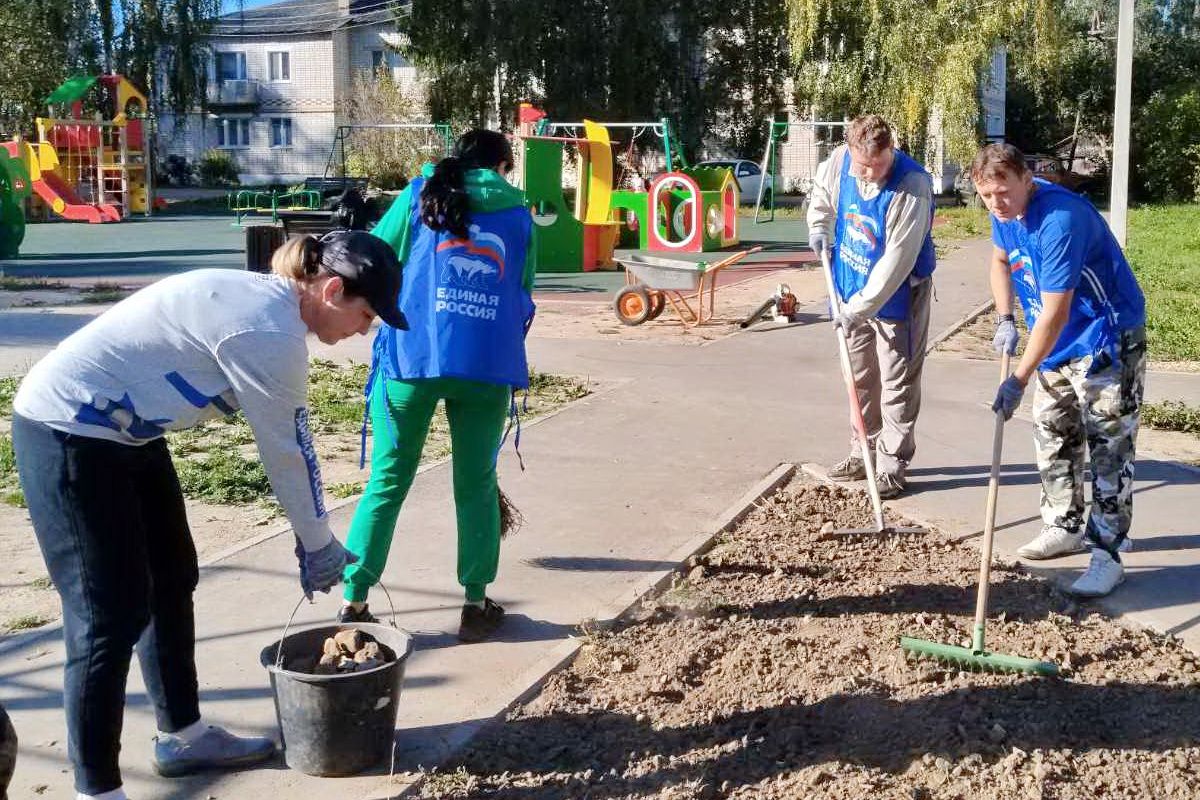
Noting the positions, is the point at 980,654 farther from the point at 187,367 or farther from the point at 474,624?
the point at 187,367

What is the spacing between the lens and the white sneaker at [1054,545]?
589 cm

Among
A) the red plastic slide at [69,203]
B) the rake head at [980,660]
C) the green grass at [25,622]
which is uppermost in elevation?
the red plastic slide at [69,203]

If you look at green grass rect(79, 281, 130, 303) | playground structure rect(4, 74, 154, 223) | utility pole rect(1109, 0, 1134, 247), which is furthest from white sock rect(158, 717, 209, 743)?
playground structure rect(4, 74, 154, 223)

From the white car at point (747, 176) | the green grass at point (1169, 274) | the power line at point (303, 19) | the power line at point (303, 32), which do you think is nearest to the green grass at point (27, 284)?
the green grass at point (1169, 274)

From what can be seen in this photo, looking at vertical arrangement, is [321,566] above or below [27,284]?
below

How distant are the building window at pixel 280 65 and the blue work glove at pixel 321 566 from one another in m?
59.7

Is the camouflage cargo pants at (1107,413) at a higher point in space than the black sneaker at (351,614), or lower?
higher

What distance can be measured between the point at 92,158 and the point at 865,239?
1118 inches

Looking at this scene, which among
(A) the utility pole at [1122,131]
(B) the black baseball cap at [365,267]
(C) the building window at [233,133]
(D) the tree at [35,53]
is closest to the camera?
(B) the black baseball cap at [365,267]

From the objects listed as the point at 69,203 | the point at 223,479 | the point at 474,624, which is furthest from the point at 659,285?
the point at 69,203

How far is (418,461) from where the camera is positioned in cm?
479

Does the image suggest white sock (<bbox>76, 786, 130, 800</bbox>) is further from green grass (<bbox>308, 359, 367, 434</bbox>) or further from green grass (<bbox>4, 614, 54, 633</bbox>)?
green grass (<bbox>308, 359, 367, 434</bbox>)

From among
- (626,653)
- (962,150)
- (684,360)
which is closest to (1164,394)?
(684,360)

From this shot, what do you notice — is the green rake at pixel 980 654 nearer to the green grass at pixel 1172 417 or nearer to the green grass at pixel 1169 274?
the green grass at pixel 1172 417
